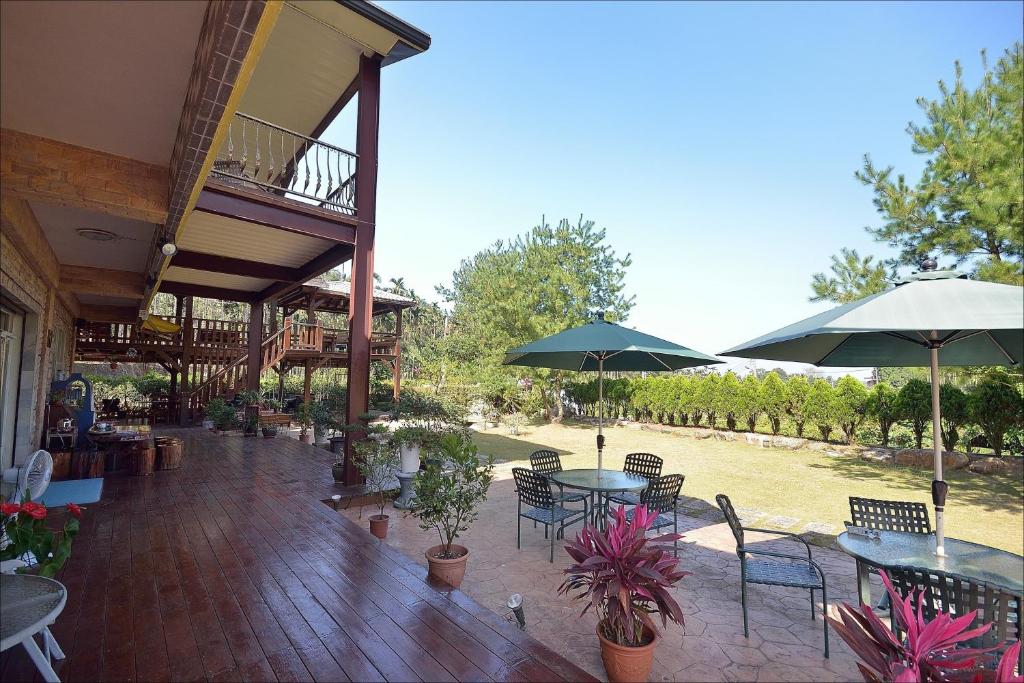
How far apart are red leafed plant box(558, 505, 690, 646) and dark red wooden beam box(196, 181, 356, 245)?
5692mm

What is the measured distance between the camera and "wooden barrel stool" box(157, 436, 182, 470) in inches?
288

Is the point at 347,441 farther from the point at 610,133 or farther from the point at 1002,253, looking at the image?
the point at 610,133

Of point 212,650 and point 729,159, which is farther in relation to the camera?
point 729,159

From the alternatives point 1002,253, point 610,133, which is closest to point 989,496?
point 1002,253

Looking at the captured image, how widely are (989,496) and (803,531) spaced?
4222 millimetres

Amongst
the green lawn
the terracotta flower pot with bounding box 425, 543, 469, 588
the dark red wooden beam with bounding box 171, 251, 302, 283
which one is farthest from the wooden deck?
the green lawn

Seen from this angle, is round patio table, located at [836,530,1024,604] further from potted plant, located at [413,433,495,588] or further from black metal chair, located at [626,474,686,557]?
potted plant, located at [413,433,495,588]

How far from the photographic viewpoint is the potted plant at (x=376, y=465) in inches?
234

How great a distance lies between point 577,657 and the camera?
2.99m

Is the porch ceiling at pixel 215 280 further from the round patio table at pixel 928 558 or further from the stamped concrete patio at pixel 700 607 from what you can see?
the round patio table at pixel 928 558

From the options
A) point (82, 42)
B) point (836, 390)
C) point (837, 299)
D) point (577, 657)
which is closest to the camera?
point (82, 42)

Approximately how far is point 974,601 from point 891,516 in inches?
63.3

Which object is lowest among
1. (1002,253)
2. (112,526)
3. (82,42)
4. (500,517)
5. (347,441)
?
(500,517)

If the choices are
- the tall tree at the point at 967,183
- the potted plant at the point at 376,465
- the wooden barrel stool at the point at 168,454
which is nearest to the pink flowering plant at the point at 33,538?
the potted plant at the point at 376,465
